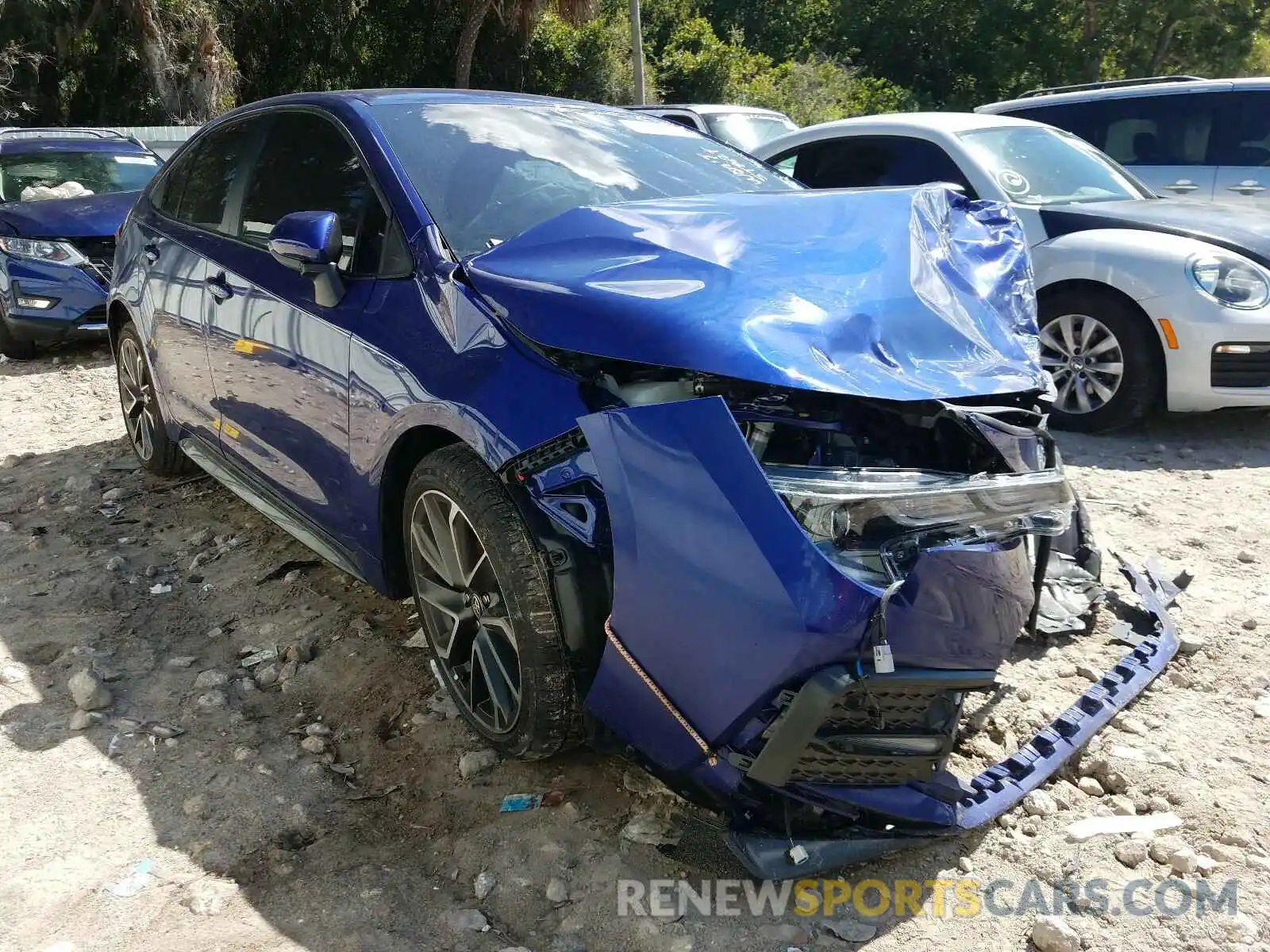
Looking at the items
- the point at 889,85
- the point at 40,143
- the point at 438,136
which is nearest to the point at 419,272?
the point at 438,136

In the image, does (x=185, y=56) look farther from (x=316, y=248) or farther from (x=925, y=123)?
(x=316, y=248)

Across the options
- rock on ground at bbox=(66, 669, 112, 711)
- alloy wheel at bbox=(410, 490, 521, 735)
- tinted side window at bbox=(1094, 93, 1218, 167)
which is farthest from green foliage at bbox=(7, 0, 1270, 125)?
alloy wheel at bbox=(410, 490, 521, 735)

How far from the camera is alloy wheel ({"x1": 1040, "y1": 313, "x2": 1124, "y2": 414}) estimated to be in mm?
5250

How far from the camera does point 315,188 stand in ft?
11.0

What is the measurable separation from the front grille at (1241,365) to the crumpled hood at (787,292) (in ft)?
8.39

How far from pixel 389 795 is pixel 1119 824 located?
182 centimetres

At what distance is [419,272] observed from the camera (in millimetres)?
2766

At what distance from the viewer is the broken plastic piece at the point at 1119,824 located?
2424 millimetres

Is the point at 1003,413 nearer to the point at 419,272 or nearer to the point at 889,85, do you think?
the point at 419,272

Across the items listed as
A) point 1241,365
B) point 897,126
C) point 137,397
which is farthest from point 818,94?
point 137,397

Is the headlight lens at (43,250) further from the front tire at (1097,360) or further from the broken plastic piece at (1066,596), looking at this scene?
the broken plastic piece at (1066,596)

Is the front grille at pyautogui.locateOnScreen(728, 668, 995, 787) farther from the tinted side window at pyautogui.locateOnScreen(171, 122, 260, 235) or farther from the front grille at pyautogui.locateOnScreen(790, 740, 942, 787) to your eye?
the tinted side window at pyautogui.locateOnScreen(171, 122, 260, 235)

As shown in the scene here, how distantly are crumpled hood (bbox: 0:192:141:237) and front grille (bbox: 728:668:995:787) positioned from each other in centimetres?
741

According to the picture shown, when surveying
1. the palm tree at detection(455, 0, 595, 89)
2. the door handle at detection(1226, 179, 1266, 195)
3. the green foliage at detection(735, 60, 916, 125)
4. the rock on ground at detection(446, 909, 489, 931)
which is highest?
the palm tree at detection(455, 0, 595, 89)
